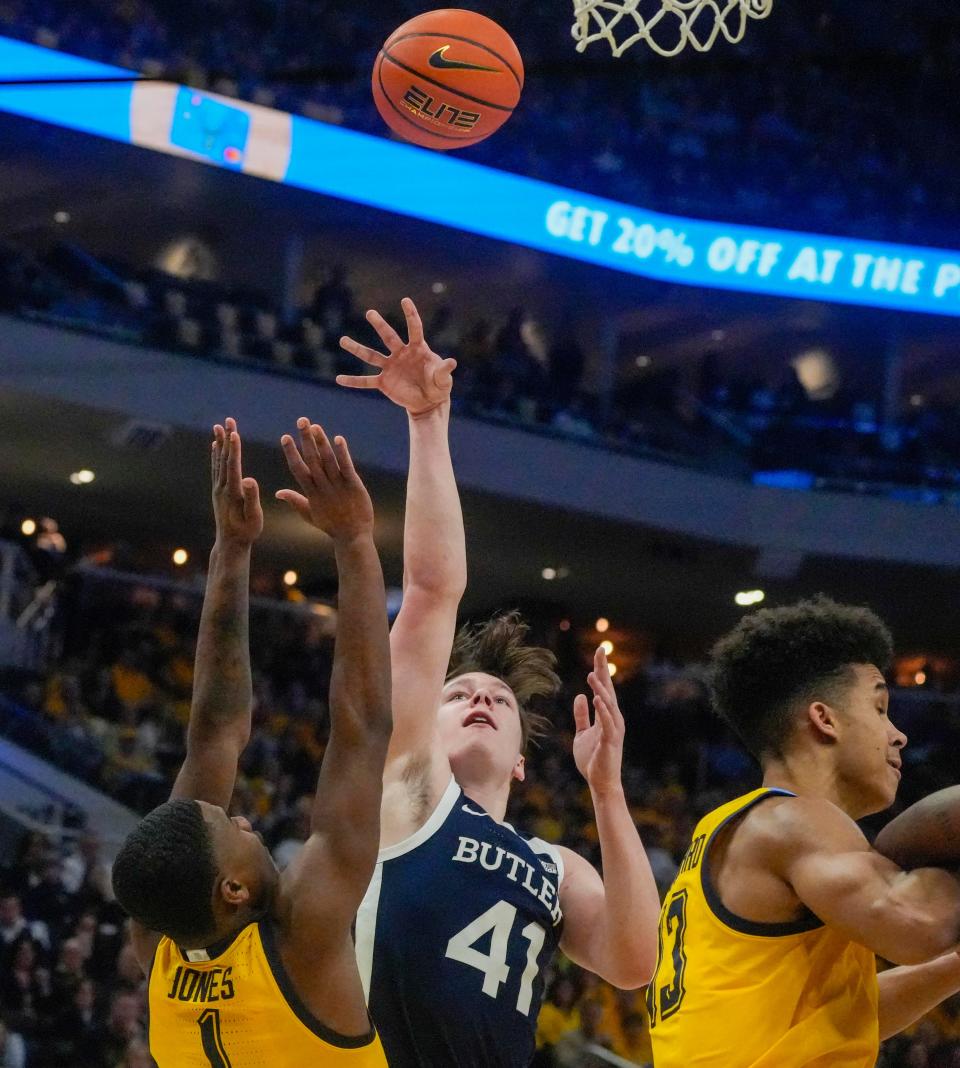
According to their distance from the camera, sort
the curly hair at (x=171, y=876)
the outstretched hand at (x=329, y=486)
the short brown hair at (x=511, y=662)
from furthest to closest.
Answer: the short brown hair at (x=511, y=662), the outstretched hand at (x=329, y=486), the curly hair at (x=171, y=876)

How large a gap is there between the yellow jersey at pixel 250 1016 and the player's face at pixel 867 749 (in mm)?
965

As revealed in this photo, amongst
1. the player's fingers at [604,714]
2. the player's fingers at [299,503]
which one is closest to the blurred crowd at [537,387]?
the player's fingers at [604,714]

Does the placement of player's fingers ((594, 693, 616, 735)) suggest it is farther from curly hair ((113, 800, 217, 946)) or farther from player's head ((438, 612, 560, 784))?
curly hair ((113, 800, 217, 946))

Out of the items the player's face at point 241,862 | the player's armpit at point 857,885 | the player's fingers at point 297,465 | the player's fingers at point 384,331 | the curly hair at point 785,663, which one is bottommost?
the player's face at point 241,862

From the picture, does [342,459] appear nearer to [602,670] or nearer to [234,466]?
[234,466]

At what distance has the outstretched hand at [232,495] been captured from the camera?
9.83 feet

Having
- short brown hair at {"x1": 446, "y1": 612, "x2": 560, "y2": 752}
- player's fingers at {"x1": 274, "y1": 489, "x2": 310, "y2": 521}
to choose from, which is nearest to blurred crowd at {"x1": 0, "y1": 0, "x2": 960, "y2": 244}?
short brown hair at {"x1": 446, "y1": 612, "x2": 560, "y2": 752}

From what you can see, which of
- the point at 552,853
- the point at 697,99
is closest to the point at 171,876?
the point at 552,853

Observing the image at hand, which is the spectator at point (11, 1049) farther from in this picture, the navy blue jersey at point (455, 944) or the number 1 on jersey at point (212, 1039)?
the number 1 on jersey at point (212, 1039)

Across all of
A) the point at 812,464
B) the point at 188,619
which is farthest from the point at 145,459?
the point at 812,464

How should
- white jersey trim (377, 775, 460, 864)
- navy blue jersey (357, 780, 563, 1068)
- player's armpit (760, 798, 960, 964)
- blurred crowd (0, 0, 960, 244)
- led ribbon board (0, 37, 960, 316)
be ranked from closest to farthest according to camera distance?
player's armpit (760, 798, 960, 964) < navy blue jersey (357, 780, 563, 1068) < white jersey trim (377, 775, 460, 864) < led ribbon board (0, 37, 960, 316) < blurred crowd (0, 0, 960, 244)

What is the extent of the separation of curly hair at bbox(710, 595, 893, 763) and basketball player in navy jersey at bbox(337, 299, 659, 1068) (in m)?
0.48

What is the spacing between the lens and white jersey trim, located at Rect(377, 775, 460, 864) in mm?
3301

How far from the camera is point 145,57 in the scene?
50.8 feet
